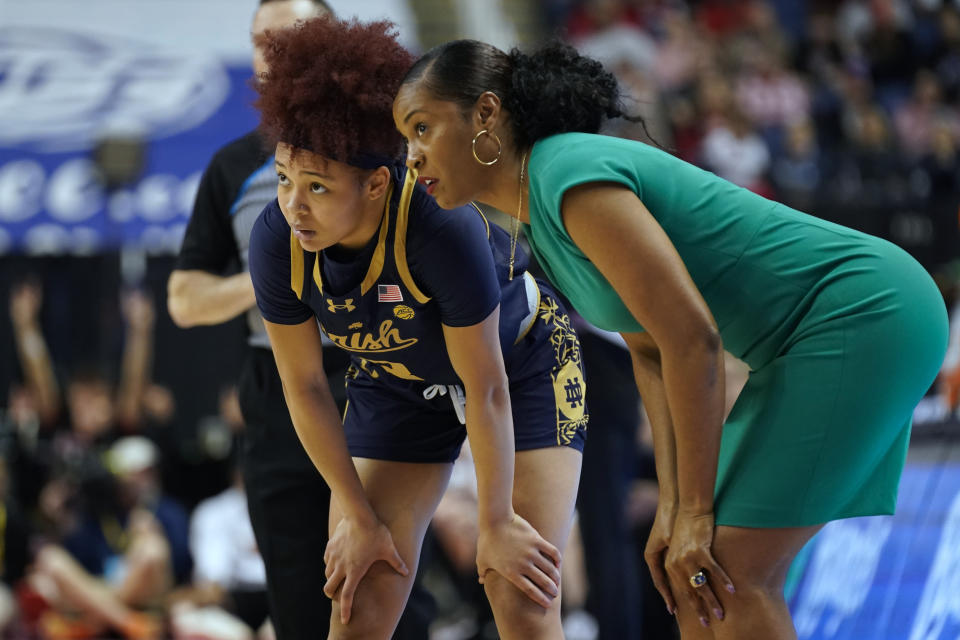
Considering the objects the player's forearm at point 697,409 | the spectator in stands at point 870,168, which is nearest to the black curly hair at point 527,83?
the player's forearm at point 697,409

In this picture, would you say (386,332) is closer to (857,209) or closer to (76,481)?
(76,481)

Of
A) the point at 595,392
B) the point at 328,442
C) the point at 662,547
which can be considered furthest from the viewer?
the point at 595,392

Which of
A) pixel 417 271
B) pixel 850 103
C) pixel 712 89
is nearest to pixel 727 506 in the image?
pixel 417 271

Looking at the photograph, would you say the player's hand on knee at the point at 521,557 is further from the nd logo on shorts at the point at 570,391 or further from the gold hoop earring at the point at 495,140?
the gold hoop earring at the point at 495,140

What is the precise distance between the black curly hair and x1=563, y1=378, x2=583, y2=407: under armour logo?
701 millimetres

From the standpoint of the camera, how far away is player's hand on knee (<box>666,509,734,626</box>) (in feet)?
7.20

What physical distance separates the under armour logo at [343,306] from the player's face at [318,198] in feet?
0.44

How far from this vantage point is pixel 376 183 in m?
2.49

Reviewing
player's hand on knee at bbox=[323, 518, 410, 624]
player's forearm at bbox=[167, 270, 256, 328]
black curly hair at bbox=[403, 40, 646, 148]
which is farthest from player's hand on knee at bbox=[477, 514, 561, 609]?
player's forearm at bbox=[167, 270, 256, 328]

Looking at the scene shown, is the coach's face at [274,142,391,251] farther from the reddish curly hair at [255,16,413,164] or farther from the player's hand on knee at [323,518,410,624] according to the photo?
the player's hand on knee at [323,518,410,624]

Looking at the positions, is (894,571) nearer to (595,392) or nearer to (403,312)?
(595,392)

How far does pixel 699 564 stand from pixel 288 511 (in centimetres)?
136

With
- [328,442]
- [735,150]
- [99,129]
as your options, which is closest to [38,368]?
[99,129]

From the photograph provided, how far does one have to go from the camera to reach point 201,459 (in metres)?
7.29
